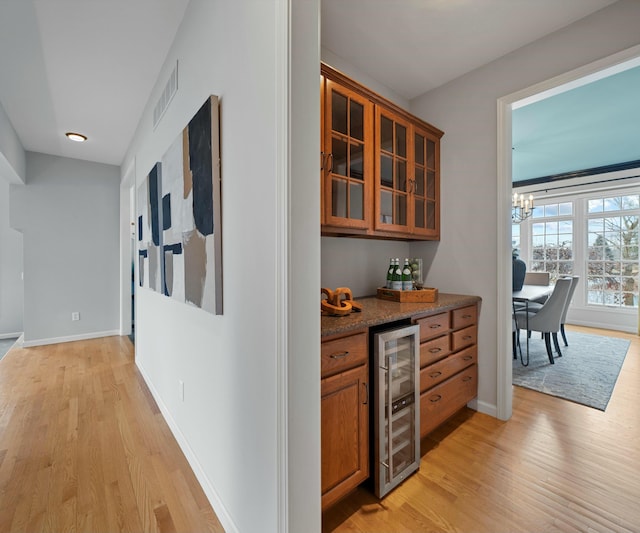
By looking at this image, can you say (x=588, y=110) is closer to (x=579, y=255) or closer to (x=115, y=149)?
(x=579, y=255)

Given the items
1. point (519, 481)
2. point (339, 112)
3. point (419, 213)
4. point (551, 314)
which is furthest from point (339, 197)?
point (551, 314)

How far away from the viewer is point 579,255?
548cm

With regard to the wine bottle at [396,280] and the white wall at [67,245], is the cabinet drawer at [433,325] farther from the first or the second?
the white wall at [67,245]

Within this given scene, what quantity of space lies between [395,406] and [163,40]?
9.00ft

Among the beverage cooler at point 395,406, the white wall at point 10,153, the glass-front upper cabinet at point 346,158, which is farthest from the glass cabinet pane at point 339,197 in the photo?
the white wall at point 10,153

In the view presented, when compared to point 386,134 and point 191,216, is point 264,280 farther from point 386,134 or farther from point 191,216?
point 386,134

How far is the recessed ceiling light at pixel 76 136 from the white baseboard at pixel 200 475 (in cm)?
315

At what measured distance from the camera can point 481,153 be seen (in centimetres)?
235

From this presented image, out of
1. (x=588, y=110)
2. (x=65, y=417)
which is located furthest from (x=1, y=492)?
(x=588, y=110)

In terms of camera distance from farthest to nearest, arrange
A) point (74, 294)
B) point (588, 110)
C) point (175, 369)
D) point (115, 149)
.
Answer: point (74, 294) → point (115, 149) → point (588, 110) → point (175, 369)

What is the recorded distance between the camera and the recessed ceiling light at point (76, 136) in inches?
136

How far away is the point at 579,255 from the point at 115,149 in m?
7.71

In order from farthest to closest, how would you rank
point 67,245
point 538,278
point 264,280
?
point 538,278
point 67,245
point 264,280

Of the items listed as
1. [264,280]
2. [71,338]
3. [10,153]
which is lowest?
[71,338]
